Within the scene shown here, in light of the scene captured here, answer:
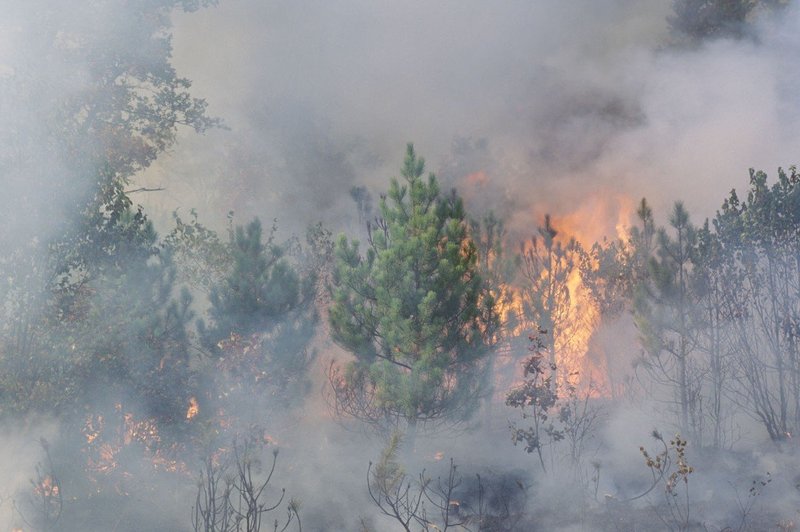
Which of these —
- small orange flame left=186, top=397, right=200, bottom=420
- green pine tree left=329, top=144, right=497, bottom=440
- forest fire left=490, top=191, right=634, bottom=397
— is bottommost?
small orange flame left=186, top=397, right=200, bottom=420

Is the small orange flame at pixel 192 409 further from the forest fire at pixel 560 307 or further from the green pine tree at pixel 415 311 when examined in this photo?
the forest fire at pixel 560 307

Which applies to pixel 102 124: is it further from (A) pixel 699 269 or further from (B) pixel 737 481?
(B) pixel 737 481

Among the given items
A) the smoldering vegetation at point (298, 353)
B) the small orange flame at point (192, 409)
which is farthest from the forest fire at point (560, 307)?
the small orange flame at point (192, 409)

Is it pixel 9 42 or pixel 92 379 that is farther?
pixel 9 42

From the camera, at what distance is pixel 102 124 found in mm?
17188

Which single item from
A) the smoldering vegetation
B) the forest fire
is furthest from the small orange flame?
the forest fire

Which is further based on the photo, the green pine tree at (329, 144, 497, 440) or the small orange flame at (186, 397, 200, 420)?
the green pine tree at (329, 144, 497, 440)

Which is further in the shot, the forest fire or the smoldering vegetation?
the forest fire

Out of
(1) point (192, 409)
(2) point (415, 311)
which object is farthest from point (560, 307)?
(1) point (192, 409)

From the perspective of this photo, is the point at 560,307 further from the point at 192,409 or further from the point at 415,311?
the point at 192,409

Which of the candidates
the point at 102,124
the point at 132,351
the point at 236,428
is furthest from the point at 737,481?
the point at 102,124

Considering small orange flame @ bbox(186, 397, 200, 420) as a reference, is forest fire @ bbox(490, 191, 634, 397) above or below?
above

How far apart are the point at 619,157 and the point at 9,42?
28.3 meters

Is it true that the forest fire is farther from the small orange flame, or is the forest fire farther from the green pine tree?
the small orange flame
